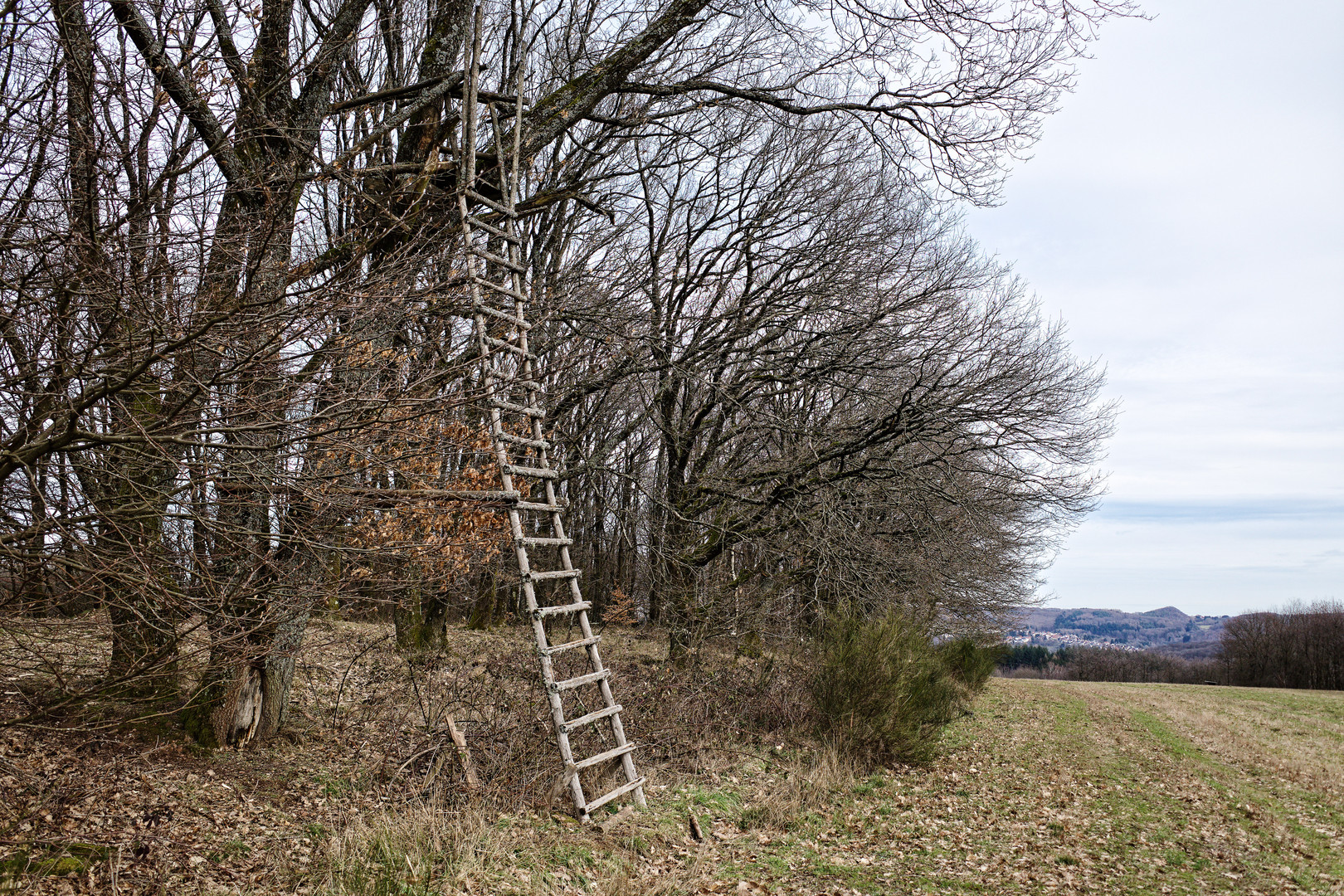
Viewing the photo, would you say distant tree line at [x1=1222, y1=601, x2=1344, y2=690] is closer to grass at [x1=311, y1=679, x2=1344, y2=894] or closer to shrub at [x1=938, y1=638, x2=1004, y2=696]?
shrub at [x1=938, y1=638, x2=1004, y2=696]

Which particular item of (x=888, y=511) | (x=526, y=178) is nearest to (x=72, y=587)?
(x=526, y=178)

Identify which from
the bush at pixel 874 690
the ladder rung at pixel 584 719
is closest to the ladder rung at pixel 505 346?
the ladder rung at pixel 584 719

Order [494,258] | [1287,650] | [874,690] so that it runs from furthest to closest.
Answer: [1287,650], [874,690], [494,258]

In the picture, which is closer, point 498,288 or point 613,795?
point 613,795

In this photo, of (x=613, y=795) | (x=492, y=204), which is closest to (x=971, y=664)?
(x=613, y=795)

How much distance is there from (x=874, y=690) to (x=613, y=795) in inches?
202

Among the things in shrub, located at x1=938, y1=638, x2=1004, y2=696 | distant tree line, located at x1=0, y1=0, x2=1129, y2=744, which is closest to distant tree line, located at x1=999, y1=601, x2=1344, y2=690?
shrub, located at x1=938, y1=638, x2=1004, y2=696

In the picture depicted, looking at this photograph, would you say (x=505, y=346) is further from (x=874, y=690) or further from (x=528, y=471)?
(x=874, y=690)

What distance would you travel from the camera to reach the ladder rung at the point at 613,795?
238 inches

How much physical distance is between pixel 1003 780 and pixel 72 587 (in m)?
11.0

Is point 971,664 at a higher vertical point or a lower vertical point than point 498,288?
lower

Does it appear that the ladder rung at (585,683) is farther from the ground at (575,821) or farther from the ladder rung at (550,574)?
the ladder rung at (550,574)

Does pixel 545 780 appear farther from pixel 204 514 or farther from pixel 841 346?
pixel 841 346

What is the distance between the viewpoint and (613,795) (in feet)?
20.6
